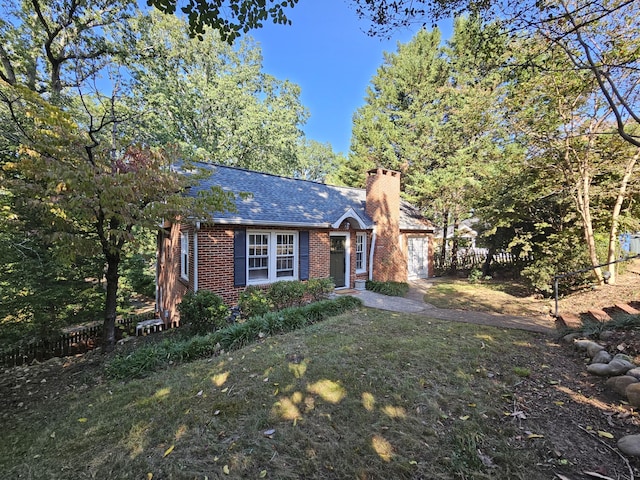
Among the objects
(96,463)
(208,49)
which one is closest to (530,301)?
(96,463)

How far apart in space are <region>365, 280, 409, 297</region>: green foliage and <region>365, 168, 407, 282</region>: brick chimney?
29.6 inches

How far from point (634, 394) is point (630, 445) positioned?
1.00 m

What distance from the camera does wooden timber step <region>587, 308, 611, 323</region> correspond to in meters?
5.79

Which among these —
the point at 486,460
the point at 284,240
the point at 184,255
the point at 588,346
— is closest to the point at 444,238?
the point at 284,240

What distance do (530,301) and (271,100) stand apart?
912 inches

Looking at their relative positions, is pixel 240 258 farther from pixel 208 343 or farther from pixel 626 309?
pixel 626 309

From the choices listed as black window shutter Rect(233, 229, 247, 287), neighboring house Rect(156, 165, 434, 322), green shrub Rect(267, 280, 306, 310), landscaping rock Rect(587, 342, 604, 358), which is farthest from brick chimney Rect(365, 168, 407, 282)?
landscaping rock Rect(587, 342, 604, 358)

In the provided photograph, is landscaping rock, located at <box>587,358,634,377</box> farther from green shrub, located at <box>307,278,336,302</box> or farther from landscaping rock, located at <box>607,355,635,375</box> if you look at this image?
green shrub, located at <box>307,278,336,302</box>

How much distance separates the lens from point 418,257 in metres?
15.6

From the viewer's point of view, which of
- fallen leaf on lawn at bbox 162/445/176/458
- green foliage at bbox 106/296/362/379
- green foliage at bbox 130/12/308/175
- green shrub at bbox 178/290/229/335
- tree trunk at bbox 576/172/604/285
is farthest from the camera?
green foliage at bbox 130/12/308/175

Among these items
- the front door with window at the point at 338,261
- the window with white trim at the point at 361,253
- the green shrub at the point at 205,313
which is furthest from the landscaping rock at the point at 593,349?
the window with white trim at the point at 361,253

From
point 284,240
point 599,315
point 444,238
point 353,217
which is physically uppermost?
point 353,217

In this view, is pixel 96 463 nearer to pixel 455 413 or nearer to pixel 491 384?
pixel 455 413

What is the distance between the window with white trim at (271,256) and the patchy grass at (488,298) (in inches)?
197
